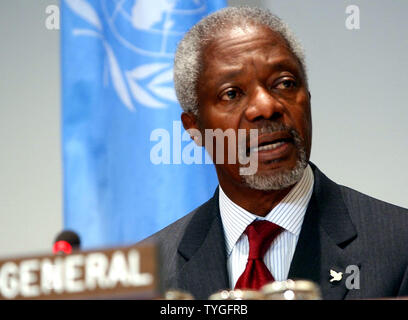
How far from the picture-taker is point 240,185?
129 centimetres

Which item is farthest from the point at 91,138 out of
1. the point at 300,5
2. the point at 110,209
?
the point at 300,5

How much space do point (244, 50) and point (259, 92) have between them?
94 millimetres

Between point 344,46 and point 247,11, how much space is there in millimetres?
349

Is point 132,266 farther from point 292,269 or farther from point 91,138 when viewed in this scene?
point 91,138

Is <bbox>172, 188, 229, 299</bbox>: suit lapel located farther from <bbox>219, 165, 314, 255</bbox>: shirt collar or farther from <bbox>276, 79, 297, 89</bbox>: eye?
<bbox>276, 79, 297, 89</bbox>: eye

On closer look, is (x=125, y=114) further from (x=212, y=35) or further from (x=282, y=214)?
(x=282, y=214)

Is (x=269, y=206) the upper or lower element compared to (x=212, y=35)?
lower

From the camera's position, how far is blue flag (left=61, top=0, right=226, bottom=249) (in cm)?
185

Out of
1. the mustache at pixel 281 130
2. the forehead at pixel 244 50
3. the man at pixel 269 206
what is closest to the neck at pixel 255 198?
the man at pixel 269 206

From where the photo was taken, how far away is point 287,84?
1221 mm

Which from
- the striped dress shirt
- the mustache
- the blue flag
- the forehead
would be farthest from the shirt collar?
the blue flag

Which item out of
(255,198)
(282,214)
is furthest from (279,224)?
(255,198)

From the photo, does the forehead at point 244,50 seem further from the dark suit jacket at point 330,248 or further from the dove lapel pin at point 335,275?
the dove lapel pin at point 335,275

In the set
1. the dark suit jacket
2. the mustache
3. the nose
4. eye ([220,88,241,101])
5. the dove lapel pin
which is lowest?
the dove lapel pin
